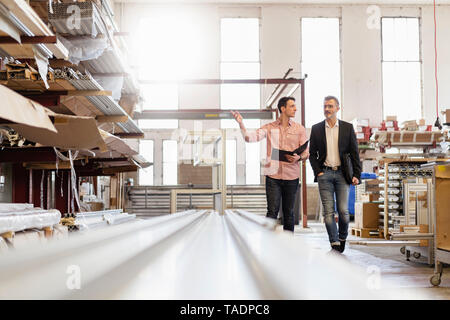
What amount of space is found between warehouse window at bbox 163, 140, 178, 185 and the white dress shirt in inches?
313

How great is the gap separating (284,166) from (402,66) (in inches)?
385

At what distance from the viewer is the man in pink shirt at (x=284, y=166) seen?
3.48m

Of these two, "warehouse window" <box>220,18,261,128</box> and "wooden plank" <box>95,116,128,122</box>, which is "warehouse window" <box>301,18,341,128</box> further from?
"wooden plank" <box>95,116,128,122</box>

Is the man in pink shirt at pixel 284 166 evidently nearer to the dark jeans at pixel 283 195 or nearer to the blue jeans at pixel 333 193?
the dark jeans at pixel 283 195

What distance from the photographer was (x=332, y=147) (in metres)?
3.63

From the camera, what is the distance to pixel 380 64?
1175cm

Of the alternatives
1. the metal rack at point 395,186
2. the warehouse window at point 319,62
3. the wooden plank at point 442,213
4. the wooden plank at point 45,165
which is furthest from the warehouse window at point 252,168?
the wooden plank at point 442,213

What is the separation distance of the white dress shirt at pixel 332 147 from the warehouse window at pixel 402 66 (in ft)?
28.8

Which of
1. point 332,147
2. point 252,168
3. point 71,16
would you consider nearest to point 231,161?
point 252,168

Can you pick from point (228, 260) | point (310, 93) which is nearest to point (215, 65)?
point (310, 93)

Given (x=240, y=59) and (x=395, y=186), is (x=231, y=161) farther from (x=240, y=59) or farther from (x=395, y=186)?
(x=395, y=186)

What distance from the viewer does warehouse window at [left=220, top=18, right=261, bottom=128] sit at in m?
11.5

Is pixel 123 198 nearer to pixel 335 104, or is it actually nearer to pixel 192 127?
pixel 192 127
